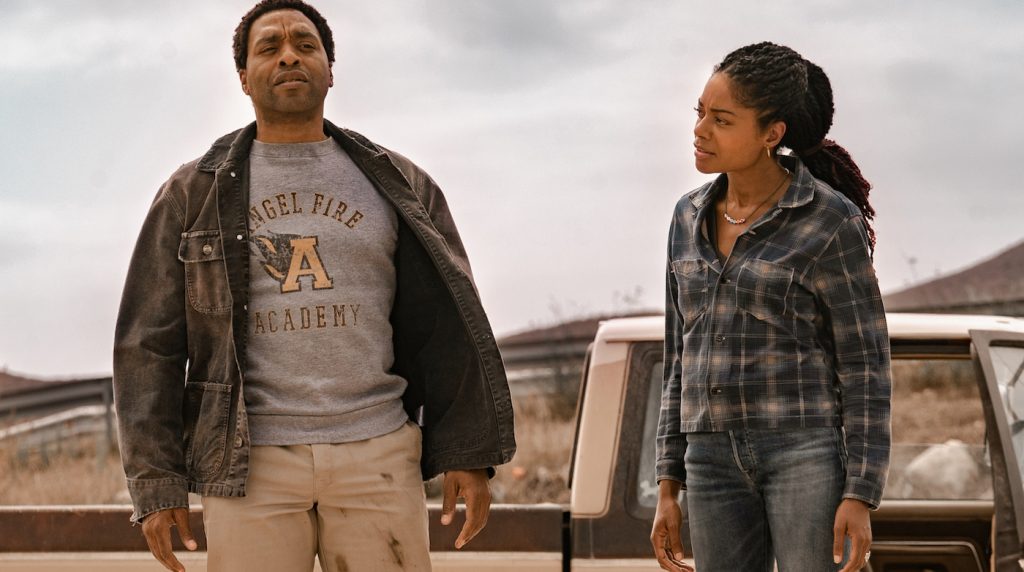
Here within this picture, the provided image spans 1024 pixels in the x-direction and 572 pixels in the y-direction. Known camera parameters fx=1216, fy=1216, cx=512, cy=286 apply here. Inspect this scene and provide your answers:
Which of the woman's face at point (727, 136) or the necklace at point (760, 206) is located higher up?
the woman's face at point (727, 136)

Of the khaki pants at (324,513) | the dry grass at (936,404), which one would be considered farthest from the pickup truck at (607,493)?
the dry grass at (936,404)

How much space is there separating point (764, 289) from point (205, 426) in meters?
1.25

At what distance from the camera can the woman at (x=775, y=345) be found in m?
2.49

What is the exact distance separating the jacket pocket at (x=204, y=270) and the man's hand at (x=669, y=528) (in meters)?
1.08

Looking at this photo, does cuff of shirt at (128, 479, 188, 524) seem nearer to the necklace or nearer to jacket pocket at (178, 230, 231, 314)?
jacket pocket at (178, 230, 231, 314)

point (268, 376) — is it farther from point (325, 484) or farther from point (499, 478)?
point (499, 478)

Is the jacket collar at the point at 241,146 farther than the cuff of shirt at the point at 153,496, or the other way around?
the jacket collar at the point at 241,146

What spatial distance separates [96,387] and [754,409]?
9.69 m

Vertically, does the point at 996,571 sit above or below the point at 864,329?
below

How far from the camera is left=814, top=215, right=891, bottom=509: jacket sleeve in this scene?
2.49 meters

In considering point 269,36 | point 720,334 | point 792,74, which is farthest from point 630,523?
point 269,36

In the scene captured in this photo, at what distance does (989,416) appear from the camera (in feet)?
11.6

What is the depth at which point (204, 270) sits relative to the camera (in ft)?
8.99

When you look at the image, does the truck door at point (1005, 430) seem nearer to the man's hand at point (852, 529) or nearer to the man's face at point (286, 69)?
the man's hand at point (852, 529)
